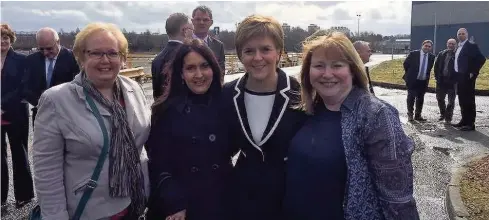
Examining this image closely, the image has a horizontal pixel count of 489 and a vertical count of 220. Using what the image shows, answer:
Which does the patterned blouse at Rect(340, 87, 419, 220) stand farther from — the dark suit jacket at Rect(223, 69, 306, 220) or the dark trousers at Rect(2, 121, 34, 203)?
the dark trousers at Rect(2, 121, 34, 203)

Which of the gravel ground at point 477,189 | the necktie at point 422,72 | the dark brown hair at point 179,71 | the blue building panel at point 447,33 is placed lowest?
the gravel ground at point 477,189

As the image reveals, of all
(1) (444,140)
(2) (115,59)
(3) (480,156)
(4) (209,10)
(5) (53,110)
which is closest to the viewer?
(5) (53,110)

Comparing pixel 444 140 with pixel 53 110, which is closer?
pixel 53 110

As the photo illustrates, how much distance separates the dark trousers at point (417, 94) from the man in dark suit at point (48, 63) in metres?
7.94

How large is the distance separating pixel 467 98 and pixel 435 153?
2609 mm

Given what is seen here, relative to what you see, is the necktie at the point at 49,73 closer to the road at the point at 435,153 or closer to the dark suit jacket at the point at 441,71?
the road at the point at 435,153

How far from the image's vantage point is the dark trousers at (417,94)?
32.9 ft

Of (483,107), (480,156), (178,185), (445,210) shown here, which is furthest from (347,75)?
(483,107)

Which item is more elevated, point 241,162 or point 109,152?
point 109,152

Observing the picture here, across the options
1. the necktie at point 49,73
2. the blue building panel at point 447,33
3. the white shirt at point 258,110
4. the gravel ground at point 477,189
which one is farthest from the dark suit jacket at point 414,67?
the blue building panel at point 447,33

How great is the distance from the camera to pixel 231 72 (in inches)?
942

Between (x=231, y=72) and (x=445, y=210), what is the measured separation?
19771 mm

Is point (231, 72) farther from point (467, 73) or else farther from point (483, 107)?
point (467, 73)

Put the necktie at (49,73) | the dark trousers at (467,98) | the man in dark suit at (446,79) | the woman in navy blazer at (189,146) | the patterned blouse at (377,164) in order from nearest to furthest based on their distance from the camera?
the patterned blouse at (377,164) → the woman in navy blazer at (189,146) → the necktie at (49,73) → the dark trousers at (467,98) → the man in dark suit at (446,79)
